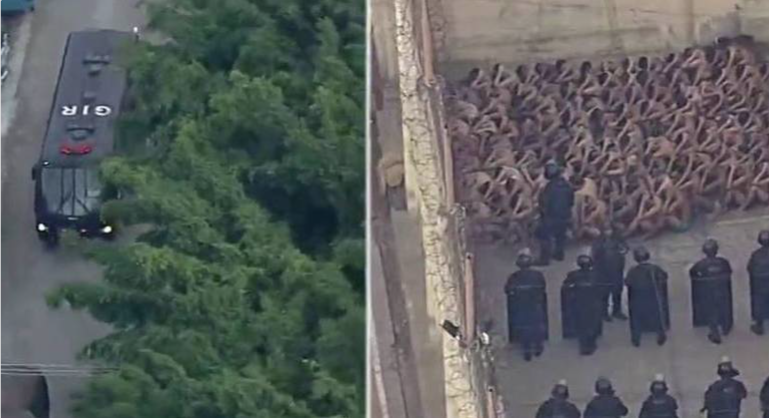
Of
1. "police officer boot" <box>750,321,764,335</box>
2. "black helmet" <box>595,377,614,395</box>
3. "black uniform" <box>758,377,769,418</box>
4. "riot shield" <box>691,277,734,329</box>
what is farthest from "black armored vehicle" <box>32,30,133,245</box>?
"black uniform" <box>758,377,769,418</box>

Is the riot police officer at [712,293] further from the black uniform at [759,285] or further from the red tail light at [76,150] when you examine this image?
the red tail light at [76,150]

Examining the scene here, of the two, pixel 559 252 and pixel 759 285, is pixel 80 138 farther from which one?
pixel 759 285

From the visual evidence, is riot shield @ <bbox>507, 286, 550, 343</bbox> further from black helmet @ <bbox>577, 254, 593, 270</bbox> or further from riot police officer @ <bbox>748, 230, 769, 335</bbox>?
riot police officer @ <bbox>748, 230, 769, 335</bbox>

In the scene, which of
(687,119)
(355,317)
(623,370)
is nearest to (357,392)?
(355,317)

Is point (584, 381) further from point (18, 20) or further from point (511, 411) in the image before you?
point (18, 20)

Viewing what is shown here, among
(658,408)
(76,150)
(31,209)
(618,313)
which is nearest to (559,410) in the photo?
(658,408)
